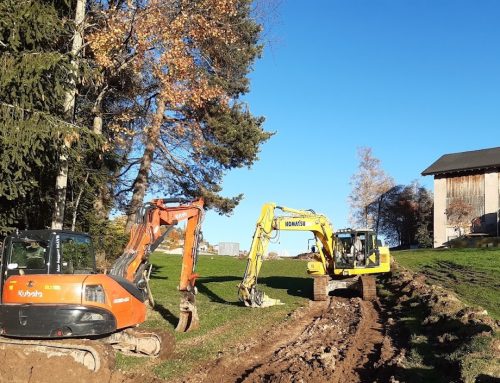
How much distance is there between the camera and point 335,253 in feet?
73.9

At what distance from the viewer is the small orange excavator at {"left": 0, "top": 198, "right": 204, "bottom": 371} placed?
9.12m

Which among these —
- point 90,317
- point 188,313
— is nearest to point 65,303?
point 90,317

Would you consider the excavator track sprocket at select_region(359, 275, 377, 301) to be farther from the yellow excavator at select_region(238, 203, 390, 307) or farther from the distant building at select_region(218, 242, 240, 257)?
the distant building at select_region(218, 242, 240, 257)

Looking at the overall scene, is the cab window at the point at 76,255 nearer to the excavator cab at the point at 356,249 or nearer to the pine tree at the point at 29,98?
the pine tree at the point at 29,98

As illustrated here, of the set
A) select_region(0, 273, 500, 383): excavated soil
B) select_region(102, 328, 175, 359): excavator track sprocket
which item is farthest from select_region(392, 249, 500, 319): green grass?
select_region(102, 328, 175, 359): excavator track sprocket

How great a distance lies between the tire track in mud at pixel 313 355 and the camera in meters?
9.09

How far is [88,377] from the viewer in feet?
27.9

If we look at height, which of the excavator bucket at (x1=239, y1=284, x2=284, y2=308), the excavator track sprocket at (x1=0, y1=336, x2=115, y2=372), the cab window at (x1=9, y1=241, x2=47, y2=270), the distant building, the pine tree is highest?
the pine tree

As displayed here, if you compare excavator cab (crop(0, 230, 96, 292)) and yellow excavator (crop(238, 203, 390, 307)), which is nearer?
excavator cab (crop(0, 230, 96, 292))

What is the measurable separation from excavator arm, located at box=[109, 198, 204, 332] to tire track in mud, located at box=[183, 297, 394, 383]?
213 centimetres

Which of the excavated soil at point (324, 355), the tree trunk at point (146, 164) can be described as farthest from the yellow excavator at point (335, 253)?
the tree trunk at point (146, 164)

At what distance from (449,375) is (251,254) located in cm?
1079

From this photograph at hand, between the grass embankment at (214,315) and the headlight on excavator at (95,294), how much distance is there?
134 cm

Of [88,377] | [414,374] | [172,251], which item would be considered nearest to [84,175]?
[88,377]
